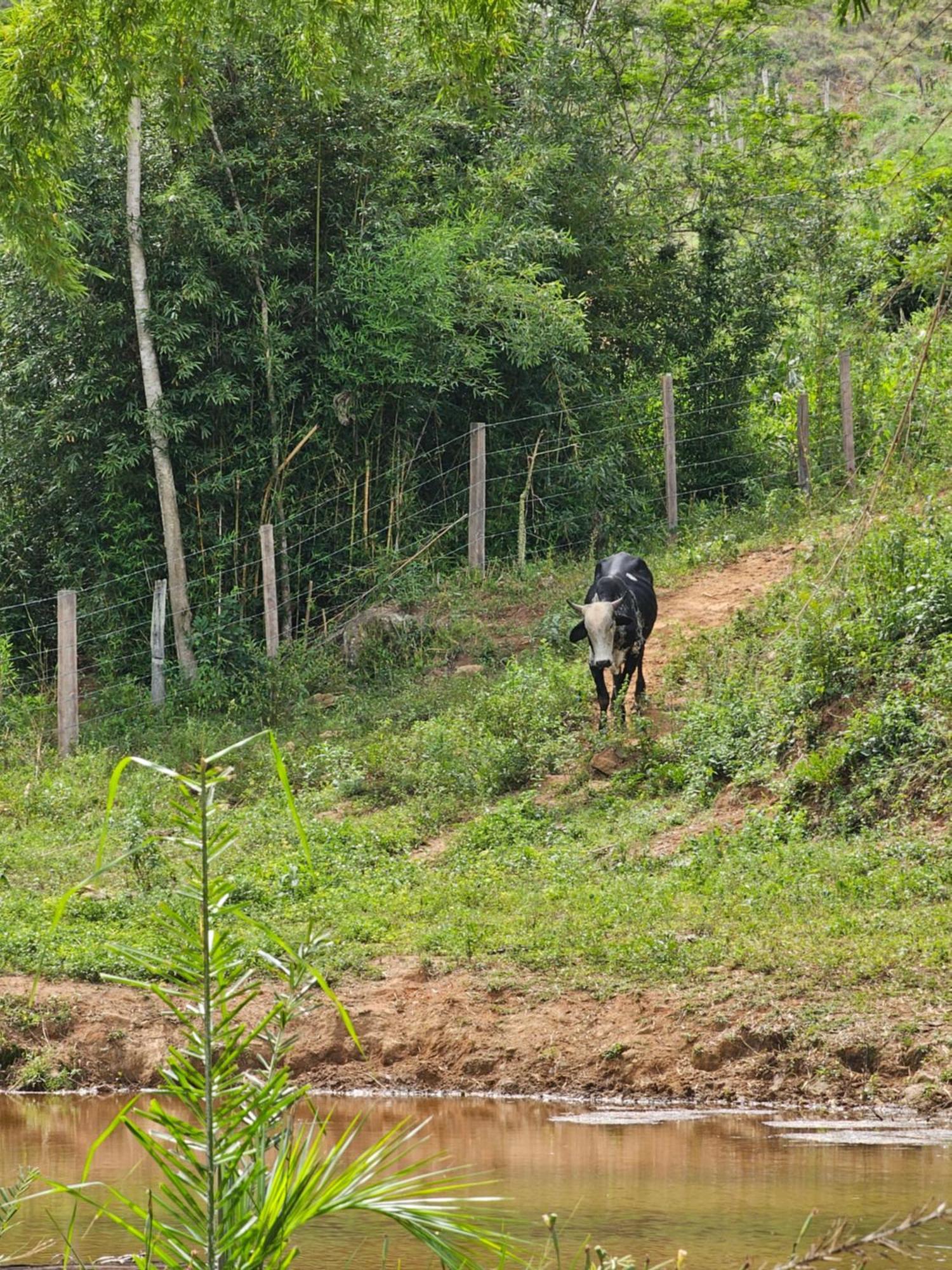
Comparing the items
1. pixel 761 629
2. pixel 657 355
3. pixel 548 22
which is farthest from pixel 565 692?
pixel 548 22

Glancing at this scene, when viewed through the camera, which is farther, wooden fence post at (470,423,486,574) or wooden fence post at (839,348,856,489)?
wooden fence post at (839,348,856,489)

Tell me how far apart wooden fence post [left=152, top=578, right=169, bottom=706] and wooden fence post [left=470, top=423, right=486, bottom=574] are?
3.39m

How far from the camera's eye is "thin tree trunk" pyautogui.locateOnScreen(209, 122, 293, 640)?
54.6ft

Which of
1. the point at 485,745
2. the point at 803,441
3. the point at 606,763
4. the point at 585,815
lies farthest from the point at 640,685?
the point at 803,441

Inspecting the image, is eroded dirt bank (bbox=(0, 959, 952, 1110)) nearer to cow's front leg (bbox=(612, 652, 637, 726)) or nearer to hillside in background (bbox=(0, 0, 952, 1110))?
A: hillside in background (bbox=(0, 0, 952, 1110))

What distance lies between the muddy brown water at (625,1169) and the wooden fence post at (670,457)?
11.6 metres

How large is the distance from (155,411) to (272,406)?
1184mm

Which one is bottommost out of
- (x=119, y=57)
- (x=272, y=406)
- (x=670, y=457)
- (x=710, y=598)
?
(x=710, y=598)

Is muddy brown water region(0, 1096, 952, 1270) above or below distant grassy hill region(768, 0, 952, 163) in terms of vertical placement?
below

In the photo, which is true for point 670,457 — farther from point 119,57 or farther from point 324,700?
point 119,57

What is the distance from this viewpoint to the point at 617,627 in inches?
524

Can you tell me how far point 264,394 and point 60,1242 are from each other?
12411 millimetres

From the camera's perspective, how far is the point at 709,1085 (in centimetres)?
766

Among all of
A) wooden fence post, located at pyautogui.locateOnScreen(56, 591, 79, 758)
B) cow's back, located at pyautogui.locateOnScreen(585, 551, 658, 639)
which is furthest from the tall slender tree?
wooden fence post, located at pyautogui.locateOnScreen(56, 591, 79, 758)
